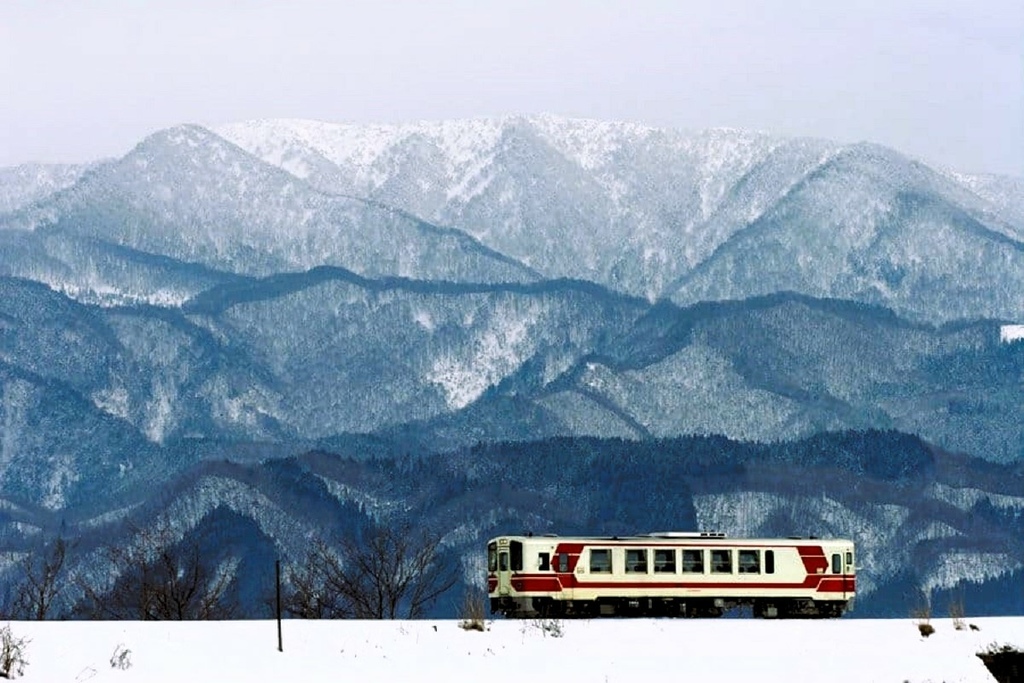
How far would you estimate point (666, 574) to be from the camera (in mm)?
78250

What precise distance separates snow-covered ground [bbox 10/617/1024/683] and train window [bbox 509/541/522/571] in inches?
624

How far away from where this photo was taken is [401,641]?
56.5 m

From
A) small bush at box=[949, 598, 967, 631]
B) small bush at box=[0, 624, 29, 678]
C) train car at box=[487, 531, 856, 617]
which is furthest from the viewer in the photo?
train car at box=[487, 531, 856, 617]

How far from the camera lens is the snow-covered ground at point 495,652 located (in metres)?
52.4

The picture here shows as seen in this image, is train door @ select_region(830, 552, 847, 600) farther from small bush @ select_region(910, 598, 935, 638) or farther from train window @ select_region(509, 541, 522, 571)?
small bush @ select_region(910, 598, 935, 638)

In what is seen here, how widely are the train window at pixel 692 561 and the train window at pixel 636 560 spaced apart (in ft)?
4.66

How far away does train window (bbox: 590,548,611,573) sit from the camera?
256ft

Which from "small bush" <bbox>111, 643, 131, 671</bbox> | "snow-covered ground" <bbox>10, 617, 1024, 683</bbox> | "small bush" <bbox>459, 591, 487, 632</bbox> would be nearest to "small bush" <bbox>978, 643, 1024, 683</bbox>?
"snow-covered ground" <bbox>10, 617, 1024, 683</bbox>

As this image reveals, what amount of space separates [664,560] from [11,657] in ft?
109

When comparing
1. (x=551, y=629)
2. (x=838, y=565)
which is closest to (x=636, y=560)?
(x=838, y=565)

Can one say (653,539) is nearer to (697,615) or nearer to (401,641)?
(697,615)

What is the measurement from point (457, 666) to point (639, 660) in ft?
16.8

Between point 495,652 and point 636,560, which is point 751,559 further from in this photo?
point 495,652

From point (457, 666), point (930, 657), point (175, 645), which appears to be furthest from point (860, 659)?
point (175, 645)
